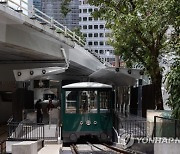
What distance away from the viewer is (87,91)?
20266mm

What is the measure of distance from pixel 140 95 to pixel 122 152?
46.4 feet

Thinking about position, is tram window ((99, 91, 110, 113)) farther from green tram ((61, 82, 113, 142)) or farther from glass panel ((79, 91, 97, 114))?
glass panel ((79, 91, 97, 114))

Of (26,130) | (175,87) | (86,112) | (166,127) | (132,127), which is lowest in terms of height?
(26,130)

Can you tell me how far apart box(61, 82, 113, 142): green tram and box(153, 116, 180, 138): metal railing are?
4744 mm

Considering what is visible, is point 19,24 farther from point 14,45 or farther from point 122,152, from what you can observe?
point 122,152

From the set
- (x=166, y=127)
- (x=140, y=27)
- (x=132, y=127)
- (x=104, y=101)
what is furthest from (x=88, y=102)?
(x=166, y=127)

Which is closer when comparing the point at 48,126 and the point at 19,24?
the point at 19,24

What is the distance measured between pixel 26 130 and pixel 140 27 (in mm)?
7949

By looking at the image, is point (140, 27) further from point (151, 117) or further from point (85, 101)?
point (85, 101)

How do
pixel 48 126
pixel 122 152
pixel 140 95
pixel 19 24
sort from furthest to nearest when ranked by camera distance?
pixel 140 95, pixel 48 126, pixel 19 24, pixel 122 152

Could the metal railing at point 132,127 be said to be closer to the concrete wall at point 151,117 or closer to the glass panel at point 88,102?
the concrete wall at point 151,117

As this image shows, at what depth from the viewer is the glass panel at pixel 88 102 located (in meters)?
19.9

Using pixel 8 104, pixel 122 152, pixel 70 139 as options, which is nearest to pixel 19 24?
pixel 70 139

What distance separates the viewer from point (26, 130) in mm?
21453
